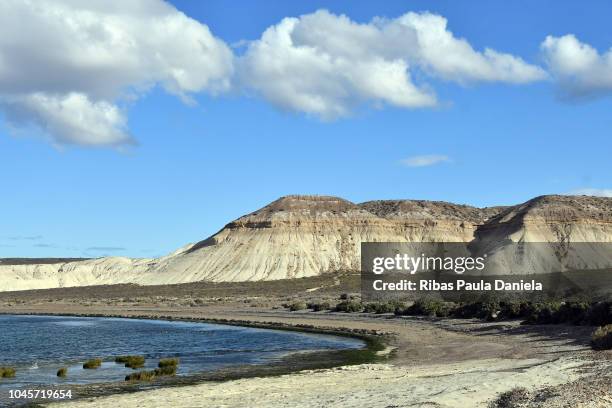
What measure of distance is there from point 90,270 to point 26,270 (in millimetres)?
14035

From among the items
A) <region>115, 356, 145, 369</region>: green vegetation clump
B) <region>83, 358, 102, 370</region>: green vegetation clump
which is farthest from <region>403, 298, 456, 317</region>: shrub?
<region>83, 358, 102, 370</region>: green vegetation clump

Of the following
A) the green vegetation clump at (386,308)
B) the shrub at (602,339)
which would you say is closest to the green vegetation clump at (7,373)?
the shrub at (602,339)

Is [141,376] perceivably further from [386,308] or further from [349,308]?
[349,308]

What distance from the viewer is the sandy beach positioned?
17625 mm

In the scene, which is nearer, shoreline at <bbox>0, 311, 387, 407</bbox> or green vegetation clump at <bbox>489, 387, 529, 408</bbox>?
green vegetation clump at <bbox>489, 387, 529, 408</bbox>

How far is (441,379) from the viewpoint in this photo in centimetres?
2161

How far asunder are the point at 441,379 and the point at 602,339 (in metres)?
8.22

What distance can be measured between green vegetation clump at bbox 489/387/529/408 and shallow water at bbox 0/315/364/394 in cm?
1396

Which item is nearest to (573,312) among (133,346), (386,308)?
(386,308)

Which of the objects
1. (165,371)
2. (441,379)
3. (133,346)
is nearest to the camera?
(441,379)

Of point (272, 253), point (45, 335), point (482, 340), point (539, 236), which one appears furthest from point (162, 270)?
point (482, 340)

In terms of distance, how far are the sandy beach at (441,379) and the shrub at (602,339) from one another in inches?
18.1

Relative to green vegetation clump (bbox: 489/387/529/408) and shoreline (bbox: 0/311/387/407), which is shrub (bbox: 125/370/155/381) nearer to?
shoreline (bbox: 0/311/387/407)

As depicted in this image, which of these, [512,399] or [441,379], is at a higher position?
[512,399]
